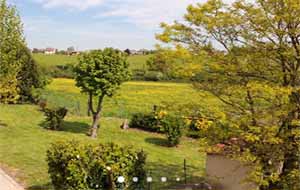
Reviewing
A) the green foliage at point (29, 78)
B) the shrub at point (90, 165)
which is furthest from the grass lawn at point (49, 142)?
the green foliage at point (29, 78)

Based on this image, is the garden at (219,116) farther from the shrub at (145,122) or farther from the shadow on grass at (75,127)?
the shrub at (145,122)

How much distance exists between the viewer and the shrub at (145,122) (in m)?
22.0

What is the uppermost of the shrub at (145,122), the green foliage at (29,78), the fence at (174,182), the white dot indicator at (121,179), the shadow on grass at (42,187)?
the green foliage at (29,78)

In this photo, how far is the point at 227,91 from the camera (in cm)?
859

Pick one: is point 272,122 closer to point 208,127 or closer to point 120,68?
point 208,127

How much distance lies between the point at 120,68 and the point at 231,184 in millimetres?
8445

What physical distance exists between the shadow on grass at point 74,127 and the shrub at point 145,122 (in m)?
2.32

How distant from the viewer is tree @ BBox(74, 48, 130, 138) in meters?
18.5

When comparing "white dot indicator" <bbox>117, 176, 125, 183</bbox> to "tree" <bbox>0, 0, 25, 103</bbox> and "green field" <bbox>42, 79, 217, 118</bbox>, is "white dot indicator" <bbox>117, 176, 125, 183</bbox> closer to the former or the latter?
"green field" <bbox>42, 79, 217, 118</bbox>

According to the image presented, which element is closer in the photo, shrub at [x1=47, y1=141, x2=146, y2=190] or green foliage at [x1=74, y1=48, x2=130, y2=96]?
shrub at [x1=47, y1=141, x2=146, y2=190]

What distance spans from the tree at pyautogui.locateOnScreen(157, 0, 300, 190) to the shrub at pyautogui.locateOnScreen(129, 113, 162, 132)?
13068 mm

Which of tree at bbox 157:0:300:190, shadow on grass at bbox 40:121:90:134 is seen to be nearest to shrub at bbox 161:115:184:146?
shadow on grass at bbox 40:121:90:134

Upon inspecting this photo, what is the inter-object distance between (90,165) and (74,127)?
11296 millimetres

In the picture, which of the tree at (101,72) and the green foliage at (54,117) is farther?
the green foliage at (54,117)
